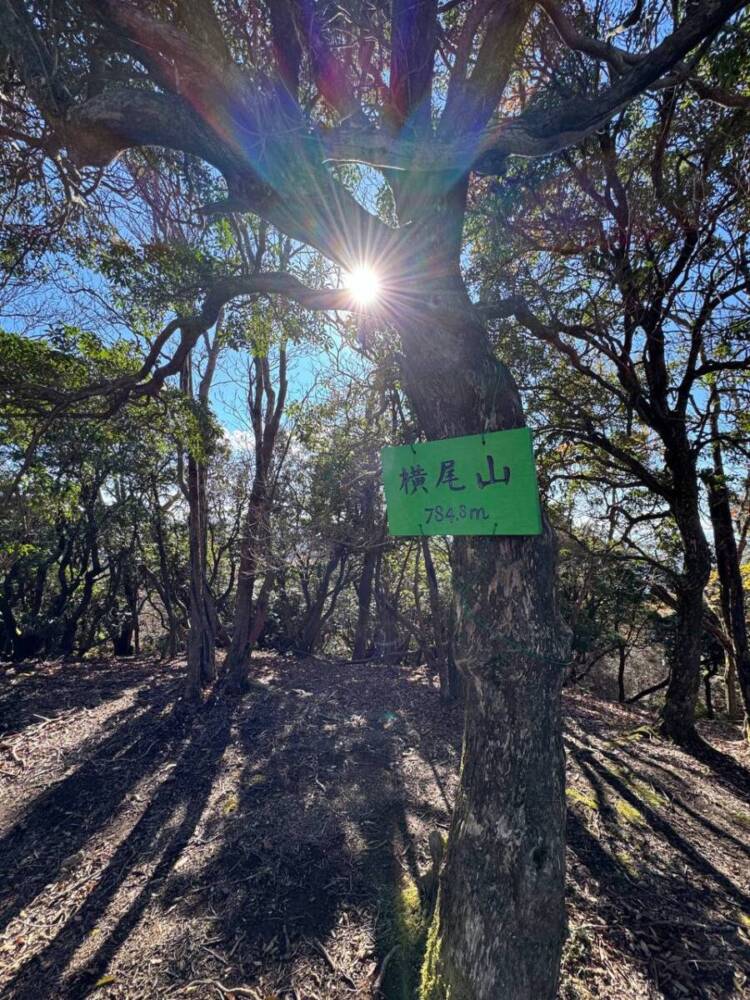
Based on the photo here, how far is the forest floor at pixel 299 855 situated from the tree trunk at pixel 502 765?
0.66 meters

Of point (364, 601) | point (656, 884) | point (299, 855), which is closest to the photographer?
point (656, 884)

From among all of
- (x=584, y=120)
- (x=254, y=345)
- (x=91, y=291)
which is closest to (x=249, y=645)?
(x=254, y=345)

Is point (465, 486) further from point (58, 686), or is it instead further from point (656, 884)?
point (58, 686)

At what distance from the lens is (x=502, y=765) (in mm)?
1459

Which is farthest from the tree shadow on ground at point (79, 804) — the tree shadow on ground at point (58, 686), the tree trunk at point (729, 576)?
the tree trunk at point (729, 576)

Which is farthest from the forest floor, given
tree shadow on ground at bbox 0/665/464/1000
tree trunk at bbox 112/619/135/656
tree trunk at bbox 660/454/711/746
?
tree trunk at bbox 112/619/135/656

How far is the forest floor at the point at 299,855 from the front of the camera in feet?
6.26

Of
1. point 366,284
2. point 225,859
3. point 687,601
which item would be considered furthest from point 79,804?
point 687,601

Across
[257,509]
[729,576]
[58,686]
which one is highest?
[257,509]

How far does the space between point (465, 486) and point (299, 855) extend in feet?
8.54

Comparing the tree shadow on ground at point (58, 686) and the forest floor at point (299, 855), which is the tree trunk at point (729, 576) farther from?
the tree shadow on ground at point (58, 686)

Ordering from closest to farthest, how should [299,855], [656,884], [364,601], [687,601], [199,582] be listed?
1. [656,884]
2. [299,855]
3. [687,601]
4. [199,582]
5. [364,601]

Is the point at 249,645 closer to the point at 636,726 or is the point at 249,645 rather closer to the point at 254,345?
the point at 254,345

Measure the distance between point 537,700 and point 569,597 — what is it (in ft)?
24.0
